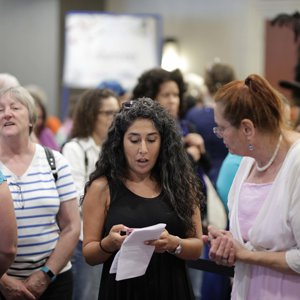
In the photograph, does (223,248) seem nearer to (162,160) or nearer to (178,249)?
(178,249)

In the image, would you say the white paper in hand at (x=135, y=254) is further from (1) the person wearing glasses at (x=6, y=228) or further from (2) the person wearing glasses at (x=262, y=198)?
(1) the person wearing glasses at (x=6, y=228)

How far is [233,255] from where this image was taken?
2383 mm

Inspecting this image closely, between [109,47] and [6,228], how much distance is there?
511 centimetres

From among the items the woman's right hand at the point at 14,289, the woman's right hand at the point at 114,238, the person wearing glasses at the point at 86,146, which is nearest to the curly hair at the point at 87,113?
the person wearing glasses at the point at 86,146

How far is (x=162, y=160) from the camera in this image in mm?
2719

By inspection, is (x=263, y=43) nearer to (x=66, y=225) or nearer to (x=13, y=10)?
(x=13, y=10)

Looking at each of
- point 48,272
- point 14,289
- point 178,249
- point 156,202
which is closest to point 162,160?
point 156,202

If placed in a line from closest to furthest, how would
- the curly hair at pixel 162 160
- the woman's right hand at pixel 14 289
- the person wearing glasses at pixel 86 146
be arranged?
the curly hair at pixel 162 160 → the woman's right hand at pixel 14 289 → the person wearing glasses at pixel 86 146

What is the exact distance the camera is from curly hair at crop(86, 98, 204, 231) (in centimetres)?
267

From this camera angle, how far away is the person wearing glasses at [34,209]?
2924 mm

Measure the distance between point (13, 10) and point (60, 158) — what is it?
255 inches

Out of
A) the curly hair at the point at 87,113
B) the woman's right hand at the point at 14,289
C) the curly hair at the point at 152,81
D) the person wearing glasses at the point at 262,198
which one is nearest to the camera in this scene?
the person wearing glasses at the point at 262,198

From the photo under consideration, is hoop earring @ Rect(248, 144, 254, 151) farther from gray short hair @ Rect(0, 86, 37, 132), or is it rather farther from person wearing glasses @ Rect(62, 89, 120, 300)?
person wearing glasses @ Rect(62, 89, 120, 300)

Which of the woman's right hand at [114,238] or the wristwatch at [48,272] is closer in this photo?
the woman's right hand at [114,238]
